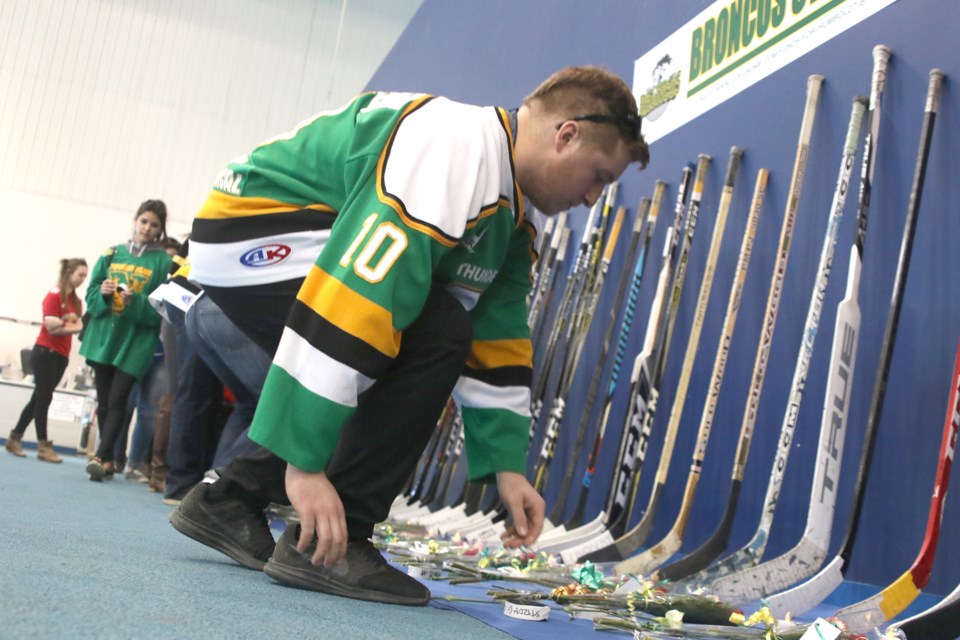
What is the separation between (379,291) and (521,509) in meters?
0.53

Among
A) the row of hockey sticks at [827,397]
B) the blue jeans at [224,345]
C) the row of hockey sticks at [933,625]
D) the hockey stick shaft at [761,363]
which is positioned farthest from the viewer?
the hockey stick shaft at [761,363]

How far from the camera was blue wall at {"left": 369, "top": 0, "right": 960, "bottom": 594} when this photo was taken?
195cm

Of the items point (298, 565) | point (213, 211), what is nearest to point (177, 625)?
point (298, 565)

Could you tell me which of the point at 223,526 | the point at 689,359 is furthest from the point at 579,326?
the point at 223,526

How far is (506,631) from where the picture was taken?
1233mm

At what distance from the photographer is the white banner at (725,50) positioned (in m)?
2.43

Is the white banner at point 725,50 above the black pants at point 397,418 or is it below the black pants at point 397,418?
above

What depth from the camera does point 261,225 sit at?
62.4 inches

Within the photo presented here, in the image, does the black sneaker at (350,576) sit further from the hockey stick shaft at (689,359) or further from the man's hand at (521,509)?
the hockey stick shaft at (689,359)

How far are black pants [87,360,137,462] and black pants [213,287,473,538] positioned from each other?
124 inches

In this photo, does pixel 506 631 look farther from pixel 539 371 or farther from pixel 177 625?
pixel 539 371

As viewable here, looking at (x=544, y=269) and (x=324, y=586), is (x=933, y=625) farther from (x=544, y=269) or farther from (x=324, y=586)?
(x=544, y=269)

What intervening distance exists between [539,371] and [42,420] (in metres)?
2.85

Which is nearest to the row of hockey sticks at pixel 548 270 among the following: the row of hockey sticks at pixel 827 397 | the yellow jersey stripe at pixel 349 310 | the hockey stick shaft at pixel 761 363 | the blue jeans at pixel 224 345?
the hockey stick shaft at pixel 761 363
